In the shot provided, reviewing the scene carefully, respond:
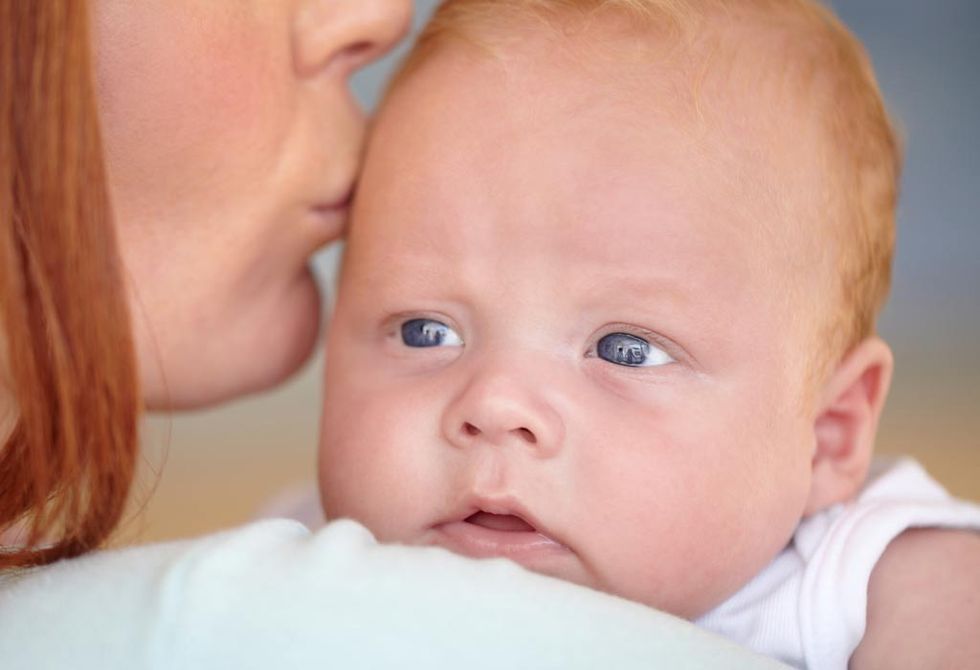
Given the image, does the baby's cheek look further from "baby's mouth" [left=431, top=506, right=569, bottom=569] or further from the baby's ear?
the baby's ear

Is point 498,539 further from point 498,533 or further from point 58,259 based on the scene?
point 58,259

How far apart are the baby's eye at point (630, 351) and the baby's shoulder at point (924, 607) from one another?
0.28 m

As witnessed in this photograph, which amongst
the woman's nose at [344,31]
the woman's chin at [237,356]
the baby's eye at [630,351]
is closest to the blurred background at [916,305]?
the woman's chin at [237,356]

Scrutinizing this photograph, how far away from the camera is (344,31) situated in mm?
1343

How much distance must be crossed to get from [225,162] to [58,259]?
1.10 feet

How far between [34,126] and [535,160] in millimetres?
452

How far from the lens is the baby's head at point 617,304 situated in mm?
1146

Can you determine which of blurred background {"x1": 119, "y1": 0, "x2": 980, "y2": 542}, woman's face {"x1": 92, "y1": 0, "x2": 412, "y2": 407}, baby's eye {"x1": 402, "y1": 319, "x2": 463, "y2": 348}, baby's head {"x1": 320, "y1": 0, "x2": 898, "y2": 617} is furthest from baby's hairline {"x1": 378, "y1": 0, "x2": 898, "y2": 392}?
blurred background {"x1": 119, "y1": 0, "x2": 980, "y2": 542}

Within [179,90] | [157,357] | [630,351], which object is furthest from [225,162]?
[630,351]

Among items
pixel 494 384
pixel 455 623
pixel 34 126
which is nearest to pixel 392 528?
pixel 494 384

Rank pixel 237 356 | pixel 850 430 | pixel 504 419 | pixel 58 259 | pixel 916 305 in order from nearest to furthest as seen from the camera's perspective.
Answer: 1. pixel 58 259
2. pixel 504 419
3. pixel 850 430
4. pixel 237 356
5. pixel 916 305

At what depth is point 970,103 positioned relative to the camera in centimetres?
334

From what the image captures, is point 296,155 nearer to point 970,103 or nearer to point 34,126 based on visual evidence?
point 34,126

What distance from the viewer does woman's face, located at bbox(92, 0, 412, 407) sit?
1188 mm
